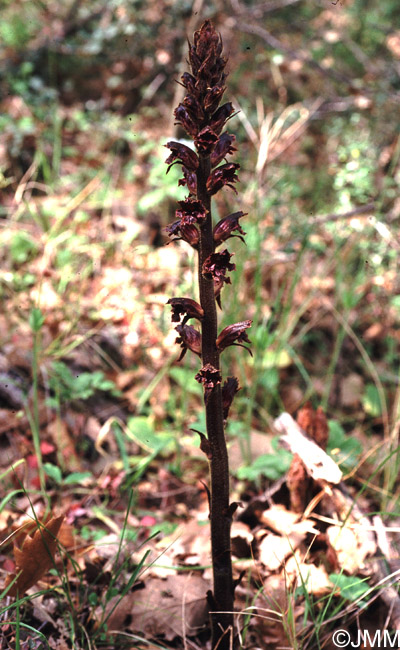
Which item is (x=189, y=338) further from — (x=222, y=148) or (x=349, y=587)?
(x=349, y=587)

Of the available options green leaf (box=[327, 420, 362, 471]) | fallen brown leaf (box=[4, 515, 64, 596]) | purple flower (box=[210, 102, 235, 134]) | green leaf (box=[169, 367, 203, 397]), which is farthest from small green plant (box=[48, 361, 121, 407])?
purple flower (box=[210, 102, 235, 134])

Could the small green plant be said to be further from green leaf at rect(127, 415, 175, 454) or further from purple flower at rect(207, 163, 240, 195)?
purple flower at rect(207, 163, 240, 195)

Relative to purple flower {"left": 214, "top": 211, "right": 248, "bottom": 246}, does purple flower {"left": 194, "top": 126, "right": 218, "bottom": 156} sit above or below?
above

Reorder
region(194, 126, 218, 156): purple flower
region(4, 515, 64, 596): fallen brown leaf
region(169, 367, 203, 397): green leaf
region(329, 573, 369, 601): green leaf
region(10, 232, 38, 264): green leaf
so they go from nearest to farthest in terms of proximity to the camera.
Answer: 1. region(194, 126, 218, 156): purple flower
2. region(4, 515, 64, 596): fallen brown leaf
3. region(329, 573, 369, 601): green leaf
4. region(169, 367, 203, 397): green leaf
5. region(10, 232, 38, 264): green leaf

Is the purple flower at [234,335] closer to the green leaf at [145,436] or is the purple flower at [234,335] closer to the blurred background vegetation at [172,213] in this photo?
the blurred background vegetation at [172,213]

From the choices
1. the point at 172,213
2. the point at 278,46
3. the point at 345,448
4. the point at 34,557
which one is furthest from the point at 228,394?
the point at 278,46

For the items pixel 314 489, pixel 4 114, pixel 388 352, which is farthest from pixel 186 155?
pixel 4 114

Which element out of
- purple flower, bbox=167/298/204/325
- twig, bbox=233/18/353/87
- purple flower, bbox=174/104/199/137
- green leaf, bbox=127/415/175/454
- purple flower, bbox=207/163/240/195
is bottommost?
green leaf, bbox=127/415/175/454

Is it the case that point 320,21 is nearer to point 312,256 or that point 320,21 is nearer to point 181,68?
point 181,68
